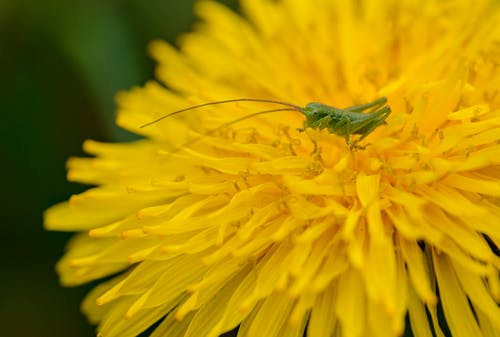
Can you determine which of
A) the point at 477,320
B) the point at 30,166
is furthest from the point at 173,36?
the point at 477,320

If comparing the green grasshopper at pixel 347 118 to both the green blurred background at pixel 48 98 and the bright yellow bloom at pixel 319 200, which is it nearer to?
the bright yellow bloom at pixel 319 200

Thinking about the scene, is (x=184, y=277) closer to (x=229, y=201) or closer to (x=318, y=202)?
(x=229, y=201)

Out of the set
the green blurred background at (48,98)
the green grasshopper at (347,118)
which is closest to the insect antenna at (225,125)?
the green grasshopper at (347,118)

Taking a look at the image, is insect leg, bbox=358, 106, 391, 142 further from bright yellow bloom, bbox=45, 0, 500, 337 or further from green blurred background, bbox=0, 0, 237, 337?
green blurred background, bbox=0, 0, 237, 337

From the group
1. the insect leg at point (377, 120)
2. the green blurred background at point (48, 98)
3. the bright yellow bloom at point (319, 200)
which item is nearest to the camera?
the bright yellow bloom at point (319, 200)

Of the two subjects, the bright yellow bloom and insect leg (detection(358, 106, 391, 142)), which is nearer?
the bright yellow bloom

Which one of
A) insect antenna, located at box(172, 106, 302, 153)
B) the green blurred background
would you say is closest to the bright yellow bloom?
insect antenna, located at box(172, 106, 302, 153)

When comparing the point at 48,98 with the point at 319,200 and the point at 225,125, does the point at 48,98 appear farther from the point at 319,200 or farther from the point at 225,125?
the point at 319,200
